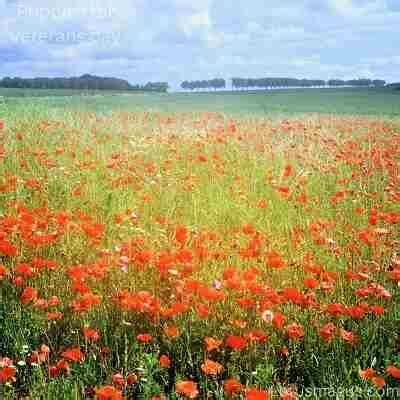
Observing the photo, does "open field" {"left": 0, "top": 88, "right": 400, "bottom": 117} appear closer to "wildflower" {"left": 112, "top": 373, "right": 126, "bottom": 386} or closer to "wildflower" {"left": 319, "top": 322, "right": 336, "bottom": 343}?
"wildflower" {"left": 112, "top": 373, "right": 126, "bottom": 386}

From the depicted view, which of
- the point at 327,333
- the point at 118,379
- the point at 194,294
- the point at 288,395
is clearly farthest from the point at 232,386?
the point at 194,294

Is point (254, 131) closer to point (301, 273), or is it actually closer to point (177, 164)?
point (177, 164)

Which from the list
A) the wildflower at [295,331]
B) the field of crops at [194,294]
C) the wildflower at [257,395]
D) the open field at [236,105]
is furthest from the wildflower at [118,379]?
the open field at [236,105]

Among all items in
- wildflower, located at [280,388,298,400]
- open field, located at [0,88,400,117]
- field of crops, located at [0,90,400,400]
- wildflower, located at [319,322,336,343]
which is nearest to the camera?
wildflower, located at [280,388,298,400]

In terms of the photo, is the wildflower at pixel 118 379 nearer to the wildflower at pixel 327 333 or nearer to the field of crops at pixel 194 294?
the field of crops at pixel 194 294


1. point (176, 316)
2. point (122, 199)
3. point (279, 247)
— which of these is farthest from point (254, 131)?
point (176, 316)

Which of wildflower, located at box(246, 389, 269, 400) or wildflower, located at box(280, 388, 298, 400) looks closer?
wildflower, located at box(246, 389, 269, 400)

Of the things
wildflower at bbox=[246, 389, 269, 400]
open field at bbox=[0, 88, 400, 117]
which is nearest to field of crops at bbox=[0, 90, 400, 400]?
wildflower at bbox=[246, 389, 269, 400]

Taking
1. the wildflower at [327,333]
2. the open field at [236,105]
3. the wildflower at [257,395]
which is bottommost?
the wildflower at [327,333]

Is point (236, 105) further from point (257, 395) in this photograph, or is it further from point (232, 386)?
point (257, 395)

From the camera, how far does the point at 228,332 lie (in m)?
2.94

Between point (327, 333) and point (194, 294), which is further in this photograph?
point (194, 294)

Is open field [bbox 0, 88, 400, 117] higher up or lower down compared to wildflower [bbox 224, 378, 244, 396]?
higher up

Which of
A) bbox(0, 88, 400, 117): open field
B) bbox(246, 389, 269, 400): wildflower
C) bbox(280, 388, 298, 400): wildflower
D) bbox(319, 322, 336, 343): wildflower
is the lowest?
bbox(280, 388, 298, 400): wildflower
